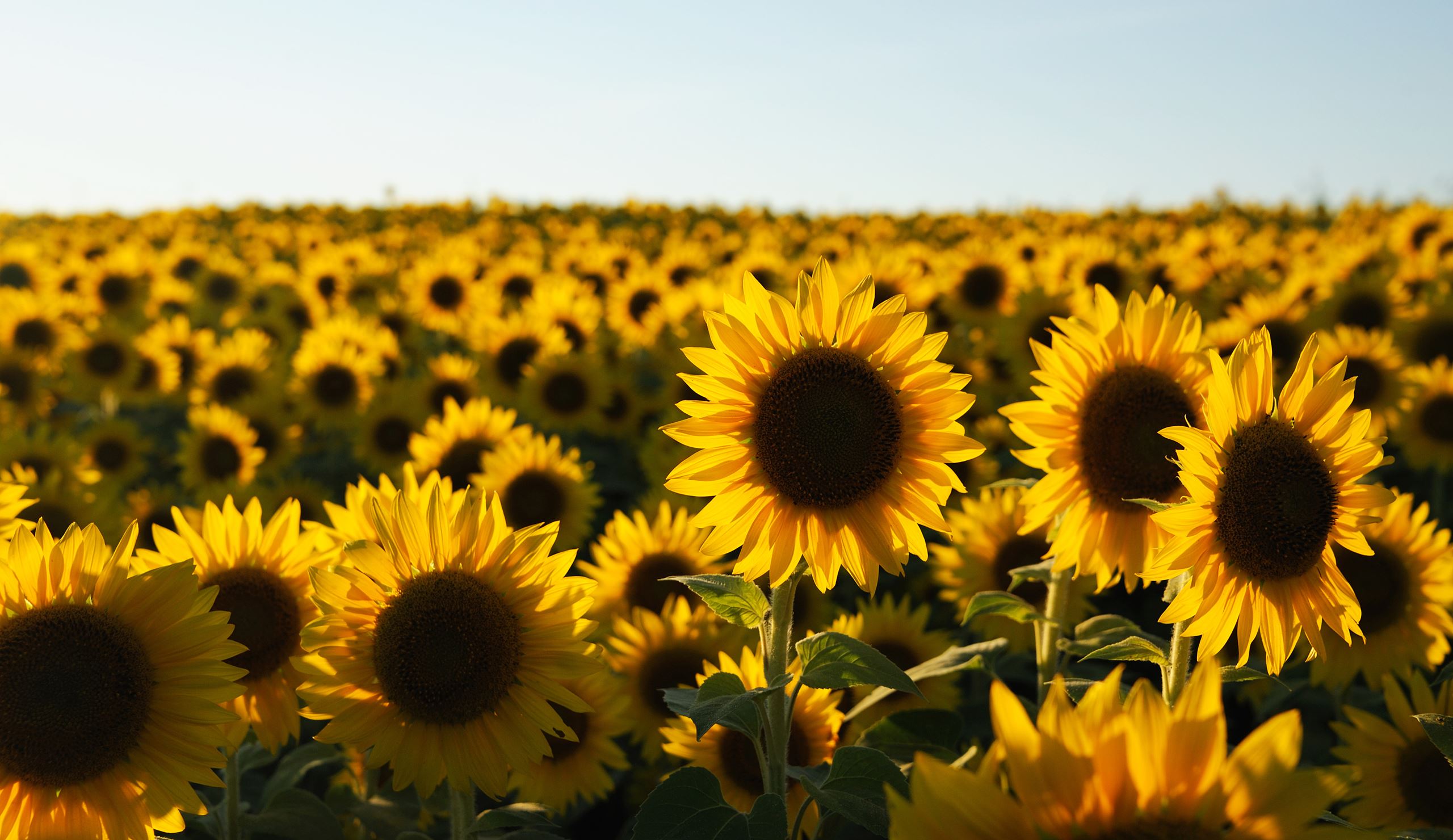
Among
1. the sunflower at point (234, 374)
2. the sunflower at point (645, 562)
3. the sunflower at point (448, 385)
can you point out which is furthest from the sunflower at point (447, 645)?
the sunflower at point (234, 374)

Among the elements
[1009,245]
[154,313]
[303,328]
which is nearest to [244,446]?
[303,328]

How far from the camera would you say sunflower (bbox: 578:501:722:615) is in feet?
16.3

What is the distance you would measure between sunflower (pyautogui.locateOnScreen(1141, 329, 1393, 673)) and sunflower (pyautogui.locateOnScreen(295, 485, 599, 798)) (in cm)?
162

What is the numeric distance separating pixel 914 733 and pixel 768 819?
98 cm

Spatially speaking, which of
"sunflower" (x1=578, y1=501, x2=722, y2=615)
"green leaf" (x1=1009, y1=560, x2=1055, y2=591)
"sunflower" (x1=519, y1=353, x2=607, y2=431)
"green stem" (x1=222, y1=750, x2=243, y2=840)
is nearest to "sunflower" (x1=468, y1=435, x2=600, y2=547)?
"sunflower" (x1=578, y1=501, x2=722, y2=615)

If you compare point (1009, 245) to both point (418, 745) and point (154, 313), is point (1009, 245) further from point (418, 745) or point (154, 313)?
point (418, 745)

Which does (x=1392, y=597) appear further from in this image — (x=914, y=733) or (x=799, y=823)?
(x=799, y=823)

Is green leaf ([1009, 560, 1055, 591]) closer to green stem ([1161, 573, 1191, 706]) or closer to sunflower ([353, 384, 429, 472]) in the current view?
green stem ([1161, 573, 1191, 706])

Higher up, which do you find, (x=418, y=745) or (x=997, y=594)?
(x=997, y=594)

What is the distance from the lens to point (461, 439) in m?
6.39

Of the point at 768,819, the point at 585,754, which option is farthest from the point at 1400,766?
the point at 585,754

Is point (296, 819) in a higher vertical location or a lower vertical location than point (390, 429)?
lower

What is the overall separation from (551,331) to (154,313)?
566 cm

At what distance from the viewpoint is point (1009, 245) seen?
1262 centimetres
